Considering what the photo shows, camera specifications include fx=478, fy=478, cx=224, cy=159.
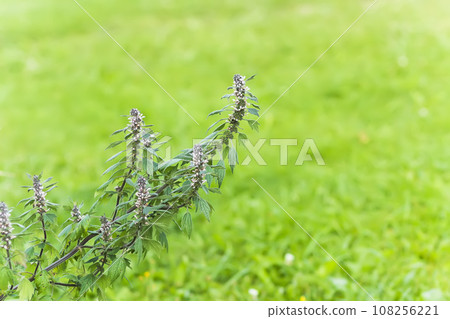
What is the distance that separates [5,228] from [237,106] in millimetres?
704

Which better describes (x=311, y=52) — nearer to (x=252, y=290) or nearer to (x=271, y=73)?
(x=271, y=73)

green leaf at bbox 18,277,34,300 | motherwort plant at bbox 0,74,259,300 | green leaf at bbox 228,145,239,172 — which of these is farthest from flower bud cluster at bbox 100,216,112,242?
green leaf at bbox 228,145,239,172

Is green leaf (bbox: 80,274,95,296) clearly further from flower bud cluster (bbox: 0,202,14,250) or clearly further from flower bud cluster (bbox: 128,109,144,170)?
flower bud cluster (bbox: 128,109,144,170)

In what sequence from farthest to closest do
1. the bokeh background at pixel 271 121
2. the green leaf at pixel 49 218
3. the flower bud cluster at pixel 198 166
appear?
the bokeh background at pixel 271 121, the green leaf at pixel 49 218, the flower bud cluster at pixel 198 166

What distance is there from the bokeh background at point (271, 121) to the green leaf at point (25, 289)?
49cm

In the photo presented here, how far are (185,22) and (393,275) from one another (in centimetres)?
396

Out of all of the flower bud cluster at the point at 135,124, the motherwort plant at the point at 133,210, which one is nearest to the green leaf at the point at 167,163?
the motherwort plant at the point at 133,210

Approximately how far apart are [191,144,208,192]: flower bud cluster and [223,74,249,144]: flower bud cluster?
11cm

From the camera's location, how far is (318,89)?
4254 millimetres

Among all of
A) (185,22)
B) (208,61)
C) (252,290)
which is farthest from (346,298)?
(185,22)

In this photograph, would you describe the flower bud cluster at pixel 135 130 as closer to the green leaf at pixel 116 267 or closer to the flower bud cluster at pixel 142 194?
the flower bud cluster at pixel 142 194

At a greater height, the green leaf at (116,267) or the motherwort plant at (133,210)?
the motherwort plant at (133,210)

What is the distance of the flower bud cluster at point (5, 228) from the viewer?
1.28m

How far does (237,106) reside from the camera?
4.17ft
